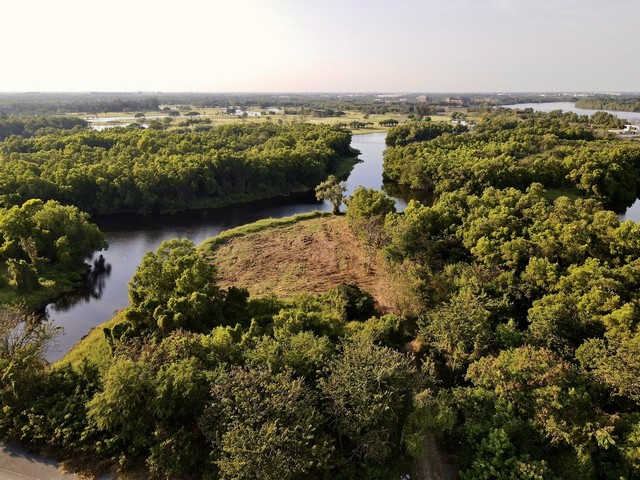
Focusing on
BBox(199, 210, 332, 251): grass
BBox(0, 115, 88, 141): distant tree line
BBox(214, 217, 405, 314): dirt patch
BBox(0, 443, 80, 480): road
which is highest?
BBox(0, 115, 88, 141): distant tree line

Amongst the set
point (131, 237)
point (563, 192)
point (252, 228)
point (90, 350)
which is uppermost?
point (563, 192)

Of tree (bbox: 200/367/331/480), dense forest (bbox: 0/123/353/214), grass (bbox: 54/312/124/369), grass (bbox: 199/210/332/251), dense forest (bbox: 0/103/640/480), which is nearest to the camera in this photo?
tree (bbox: 200/367/331/480)

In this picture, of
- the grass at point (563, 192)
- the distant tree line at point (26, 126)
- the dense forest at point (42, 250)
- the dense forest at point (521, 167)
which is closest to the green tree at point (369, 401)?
the dense forest at point (42, 250)

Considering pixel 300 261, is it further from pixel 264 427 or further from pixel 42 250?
pixel 264 427

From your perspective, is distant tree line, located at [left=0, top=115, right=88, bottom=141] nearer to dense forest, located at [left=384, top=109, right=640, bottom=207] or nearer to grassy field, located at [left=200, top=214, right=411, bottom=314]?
grassy field, located at [left=200, top=214, right=411, bottom=314]

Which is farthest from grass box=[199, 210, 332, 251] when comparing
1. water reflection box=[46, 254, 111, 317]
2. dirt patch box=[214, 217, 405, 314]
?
water reflection box=[46, 254, 111, 317]

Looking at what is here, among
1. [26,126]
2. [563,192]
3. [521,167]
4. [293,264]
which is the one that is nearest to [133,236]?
[293,264]
